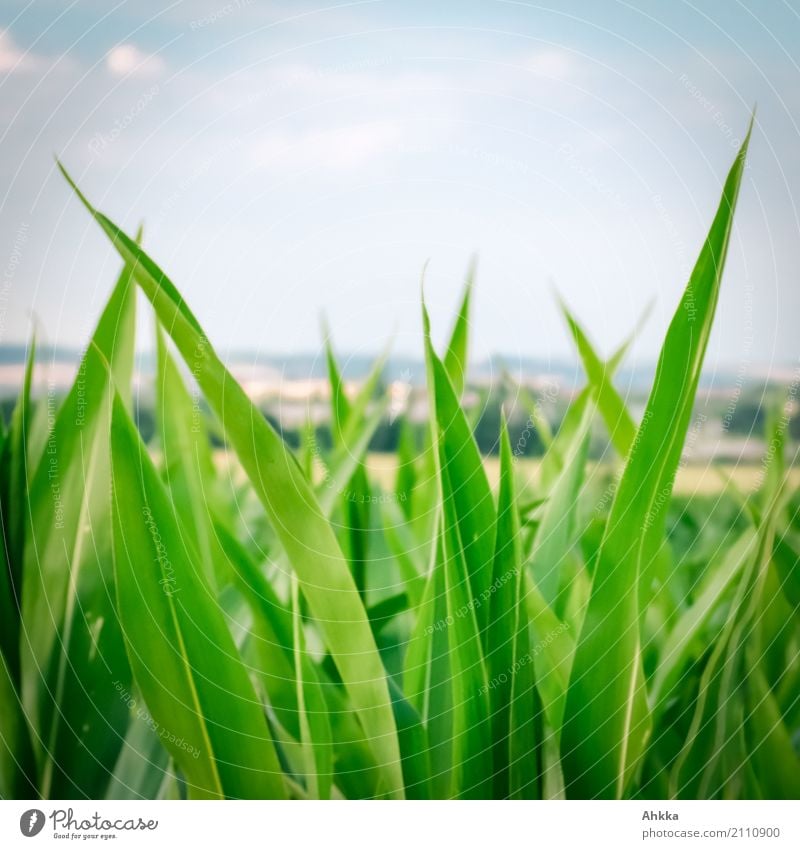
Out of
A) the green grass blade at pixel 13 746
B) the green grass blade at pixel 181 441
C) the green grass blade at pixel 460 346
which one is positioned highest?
the green grass blade at pixel 460 346

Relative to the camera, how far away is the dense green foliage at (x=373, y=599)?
1.49 feet

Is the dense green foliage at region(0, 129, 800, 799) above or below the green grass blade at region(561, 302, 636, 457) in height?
below

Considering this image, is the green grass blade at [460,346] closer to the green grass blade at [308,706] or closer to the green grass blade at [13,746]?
the green grass blade at [308,706]

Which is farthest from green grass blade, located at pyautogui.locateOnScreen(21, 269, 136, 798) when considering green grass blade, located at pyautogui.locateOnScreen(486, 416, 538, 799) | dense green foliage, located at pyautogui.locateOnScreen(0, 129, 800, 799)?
green grass blade, located at pyautogui.locateOnScreen(486, 416, 538, 799)

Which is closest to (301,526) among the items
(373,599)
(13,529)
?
(373,599)

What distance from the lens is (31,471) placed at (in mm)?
493

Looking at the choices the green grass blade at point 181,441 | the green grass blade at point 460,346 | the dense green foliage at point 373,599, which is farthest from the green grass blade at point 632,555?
the green grass blade at point 181,441
